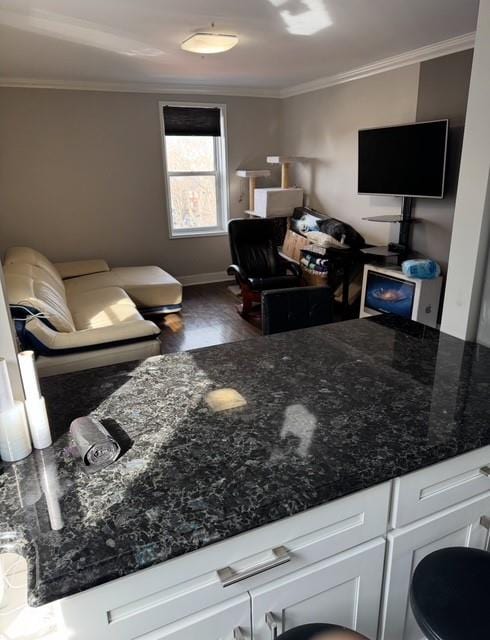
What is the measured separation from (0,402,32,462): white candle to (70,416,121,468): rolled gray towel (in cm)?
11

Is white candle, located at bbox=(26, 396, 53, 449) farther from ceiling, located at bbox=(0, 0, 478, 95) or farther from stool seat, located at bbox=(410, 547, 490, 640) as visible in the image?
ceiling, located at bbox=(0, 0, 478, 95)

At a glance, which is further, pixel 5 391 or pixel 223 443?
pixel 223 443

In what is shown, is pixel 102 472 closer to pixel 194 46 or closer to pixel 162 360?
pixel 162 360

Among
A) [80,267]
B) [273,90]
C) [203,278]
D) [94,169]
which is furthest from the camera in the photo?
[203,278]

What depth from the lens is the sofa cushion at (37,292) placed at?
2.79m

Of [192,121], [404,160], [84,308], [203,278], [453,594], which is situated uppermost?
[192,121]

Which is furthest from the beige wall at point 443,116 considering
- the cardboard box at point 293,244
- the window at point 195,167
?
the window at point 195,167

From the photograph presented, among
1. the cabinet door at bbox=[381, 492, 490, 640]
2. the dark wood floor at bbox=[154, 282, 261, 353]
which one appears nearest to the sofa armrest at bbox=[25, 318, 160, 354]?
the dark wood floor at bbox=[154, 282, 261, 353]

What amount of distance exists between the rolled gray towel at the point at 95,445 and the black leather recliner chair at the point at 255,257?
374cm

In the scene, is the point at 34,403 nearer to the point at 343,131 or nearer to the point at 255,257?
the point at 255,257

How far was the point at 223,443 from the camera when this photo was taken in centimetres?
113

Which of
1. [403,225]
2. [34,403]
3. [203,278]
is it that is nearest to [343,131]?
[403,225]

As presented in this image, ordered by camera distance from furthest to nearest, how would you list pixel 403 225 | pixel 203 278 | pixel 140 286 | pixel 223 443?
pixel 203 278, pixel 140 286, pixel 403 225, pixel 223 443

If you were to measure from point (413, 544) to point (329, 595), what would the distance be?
0.26 meters
